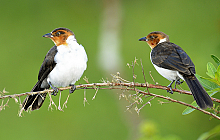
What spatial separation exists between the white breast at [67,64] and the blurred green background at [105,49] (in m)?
4.03

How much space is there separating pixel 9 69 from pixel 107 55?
345 centimetres

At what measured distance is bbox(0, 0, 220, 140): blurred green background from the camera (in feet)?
25.3

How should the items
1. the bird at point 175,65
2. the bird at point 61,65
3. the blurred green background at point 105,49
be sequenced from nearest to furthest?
1. the bird at point 175,65
2. the bird at point 61,65
3. the blurred green background at point 105,49

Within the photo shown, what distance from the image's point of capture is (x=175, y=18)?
9984mm

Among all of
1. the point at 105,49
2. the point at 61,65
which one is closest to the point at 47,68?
the point at 61,65

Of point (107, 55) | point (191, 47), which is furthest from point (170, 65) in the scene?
point (191, 47)

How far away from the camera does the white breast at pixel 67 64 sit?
256 cm

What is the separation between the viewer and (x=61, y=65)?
8.44 feet

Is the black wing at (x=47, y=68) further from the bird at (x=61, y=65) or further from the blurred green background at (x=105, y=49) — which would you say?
the blurred green background at (x=105, y=49)

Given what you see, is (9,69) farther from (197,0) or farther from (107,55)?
(197,0)

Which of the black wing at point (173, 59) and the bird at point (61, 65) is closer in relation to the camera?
the black wing at point (173, 59)

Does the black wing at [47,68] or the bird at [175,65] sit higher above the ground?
the black wing at [47,68]

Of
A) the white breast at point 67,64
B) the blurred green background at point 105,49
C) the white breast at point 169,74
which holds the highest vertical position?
the blurred green background at point 105,49

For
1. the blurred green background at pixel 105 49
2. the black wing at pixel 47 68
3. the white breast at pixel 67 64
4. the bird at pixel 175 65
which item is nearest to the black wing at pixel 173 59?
the bird at pixel 175 65
